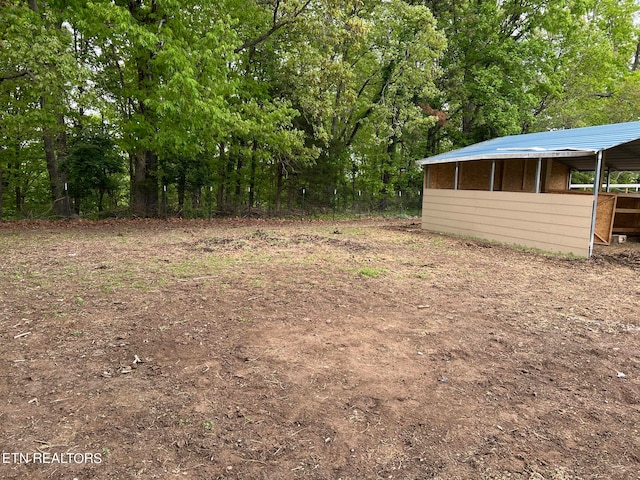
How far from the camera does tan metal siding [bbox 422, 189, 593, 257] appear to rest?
8281 mm

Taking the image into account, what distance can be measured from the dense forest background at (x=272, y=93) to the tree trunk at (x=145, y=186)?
0.07 m

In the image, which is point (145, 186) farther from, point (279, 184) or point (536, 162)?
point (536, 162)

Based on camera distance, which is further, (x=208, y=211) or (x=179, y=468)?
(x=208, y=211)

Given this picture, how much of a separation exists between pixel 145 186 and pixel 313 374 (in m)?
12.3

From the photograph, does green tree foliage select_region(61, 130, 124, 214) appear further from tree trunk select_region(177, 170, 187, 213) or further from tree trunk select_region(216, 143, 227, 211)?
tree trunk select_region(216, 143, 227, 211)

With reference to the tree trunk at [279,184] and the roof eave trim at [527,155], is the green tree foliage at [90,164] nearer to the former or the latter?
the tree trunk at [279,184]

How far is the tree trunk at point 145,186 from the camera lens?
13530 mm

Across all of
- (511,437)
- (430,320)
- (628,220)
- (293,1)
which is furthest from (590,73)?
(511,437)

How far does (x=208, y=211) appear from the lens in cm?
1468

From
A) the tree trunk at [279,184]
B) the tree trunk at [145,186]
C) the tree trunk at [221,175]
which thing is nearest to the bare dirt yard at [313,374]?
the tree trunk at [145,186]

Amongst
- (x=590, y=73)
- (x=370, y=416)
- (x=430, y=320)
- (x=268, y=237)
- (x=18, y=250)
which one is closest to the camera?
(x=370, y=416)

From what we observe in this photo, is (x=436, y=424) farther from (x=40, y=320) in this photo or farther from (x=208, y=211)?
(x=208, y=211)

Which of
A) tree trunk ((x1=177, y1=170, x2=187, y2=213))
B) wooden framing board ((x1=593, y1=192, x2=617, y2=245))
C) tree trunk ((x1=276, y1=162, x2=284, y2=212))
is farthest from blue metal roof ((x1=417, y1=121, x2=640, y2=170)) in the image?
tree trunk ((x1=177, y1=170, x2=187, y2=213))

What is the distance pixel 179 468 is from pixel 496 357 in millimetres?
2577
